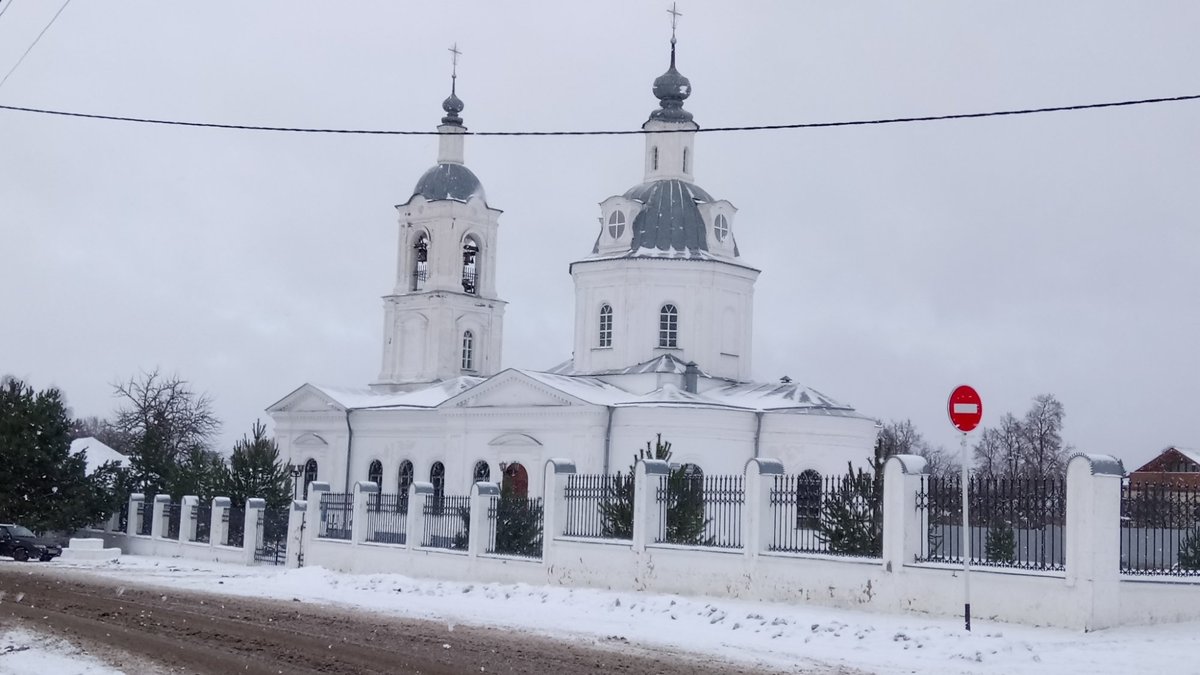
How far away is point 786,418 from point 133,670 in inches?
1089

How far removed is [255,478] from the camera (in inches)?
1332

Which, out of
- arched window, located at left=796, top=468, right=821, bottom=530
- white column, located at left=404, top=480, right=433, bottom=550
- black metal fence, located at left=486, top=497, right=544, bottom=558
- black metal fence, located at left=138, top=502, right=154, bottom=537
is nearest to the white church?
black metal fence, located at left=138, top=502, right=154, bottom=537

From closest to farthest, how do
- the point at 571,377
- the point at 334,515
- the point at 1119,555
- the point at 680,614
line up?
1. the point at 1119,555
2. the point at 680,614
3. the point at 334,515
4. the point at 571,377

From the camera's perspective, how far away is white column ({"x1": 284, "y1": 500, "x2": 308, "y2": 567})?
94.5 feet

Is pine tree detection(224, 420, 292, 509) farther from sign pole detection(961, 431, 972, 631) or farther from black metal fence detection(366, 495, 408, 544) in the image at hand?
sign pole detection(961, 431, 972, 631)

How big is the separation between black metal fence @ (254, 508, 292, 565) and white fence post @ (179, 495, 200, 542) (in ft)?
10.0

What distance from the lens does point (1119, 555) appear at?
1551 centimetres

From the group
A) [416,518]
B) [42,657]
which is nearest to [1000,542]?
[42,657]

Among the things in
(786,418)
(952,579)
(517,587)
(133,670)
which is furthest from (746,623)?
(786,418)

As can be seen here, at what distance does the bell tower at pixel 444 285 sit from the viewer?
158 ft

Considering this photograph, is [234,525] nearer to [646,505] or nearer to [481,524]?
[481,524]

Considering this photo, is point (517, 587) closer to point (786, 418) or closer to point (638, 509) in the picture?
point (638, 509)

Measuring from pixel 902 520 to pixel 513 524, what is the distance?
862 cm

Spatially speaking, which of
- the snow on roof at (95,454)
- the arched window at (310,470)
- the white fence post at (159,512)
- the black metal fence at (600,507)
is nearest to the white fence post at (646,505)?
the black metal fence at (600,507)
